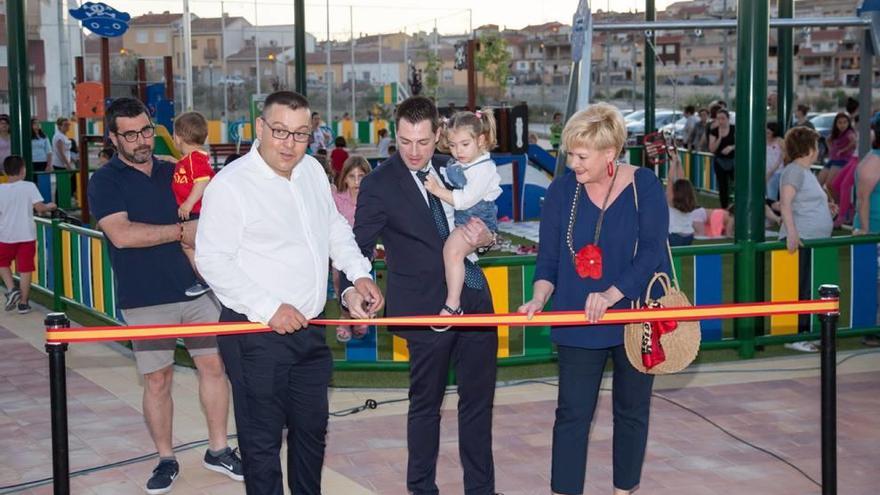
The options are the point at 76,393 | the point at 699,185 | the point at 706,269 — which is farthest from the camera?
the point at 699,185

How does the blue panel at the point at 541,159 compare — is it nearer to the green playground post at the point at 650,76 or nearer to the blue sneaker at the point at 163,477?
the green playground post at the point at 650,76

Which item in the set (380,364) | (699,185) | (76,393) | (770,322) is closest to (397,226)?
(380,364)

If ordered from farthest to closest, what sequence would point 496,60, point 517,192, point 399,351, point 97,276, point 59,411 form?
1. point 496,60
2. point 517,192
3. point 97,276
4. point 399,351
5. point 59,411

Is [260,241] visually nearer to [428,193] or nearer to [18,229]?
[428,193]

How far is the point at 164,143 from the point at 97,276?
9129mm

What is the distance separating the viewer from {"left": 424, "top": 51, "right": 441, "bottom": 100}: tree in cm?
4775

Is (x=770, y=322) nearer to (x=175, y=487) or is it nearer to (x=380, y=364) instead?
(x=380, y=364)

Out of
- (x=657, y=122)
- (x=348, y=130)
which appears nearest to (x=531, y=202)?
(x=348, y=130)

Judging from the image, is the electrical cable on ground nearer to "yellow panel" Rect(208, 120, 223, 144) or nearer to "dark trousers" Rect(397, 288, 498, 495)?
"dark trousers" Rect(397, 288, 498, 495)

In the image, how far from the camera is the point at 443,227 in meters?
5.82

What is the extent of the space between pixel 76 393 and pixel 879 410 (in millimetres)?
5392

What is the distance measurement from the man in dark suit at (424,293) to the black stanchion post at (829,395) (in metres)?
1.51

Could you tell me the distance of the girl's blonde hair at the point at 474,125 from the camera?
618cm

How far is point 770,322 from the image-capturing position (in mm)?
9602
